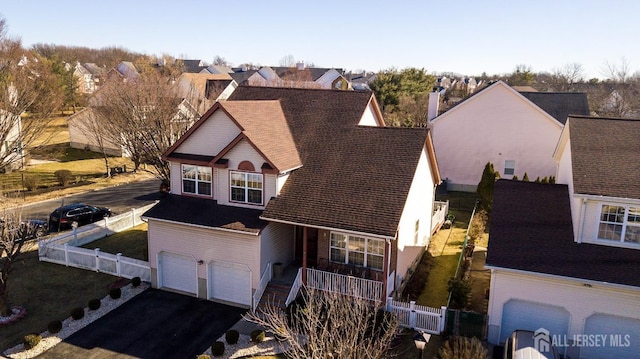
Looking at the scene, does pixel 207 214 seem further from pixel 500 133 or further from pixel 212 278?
pixel 500 133

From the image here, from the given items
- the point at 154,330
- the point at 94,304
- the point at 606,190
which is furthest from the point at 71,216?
the point at 606,190

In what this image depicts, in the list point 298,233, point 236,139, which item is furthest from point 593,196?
point 236,139

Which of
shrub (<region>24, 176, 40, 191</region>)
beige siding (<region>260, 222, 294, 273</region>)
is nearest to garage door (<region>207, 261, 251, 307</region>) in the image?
beige siding (<region>260, 222, 294, 273</region>)

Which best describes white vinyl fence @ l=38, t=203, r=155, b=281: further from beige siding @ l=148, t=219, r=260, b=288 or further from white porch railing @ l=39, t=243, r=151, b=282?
beige siding @ l=148, t=219, r=260, b=288

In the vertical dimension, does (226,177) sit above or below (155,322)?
above

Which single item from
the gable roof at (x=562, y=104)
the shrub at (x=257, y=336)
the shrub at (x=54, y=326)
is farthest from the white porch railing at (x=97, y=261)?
the gable roof at (x=562, y=104)

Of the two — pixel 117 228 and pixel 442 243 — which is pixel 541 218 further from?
pixel 117 228
